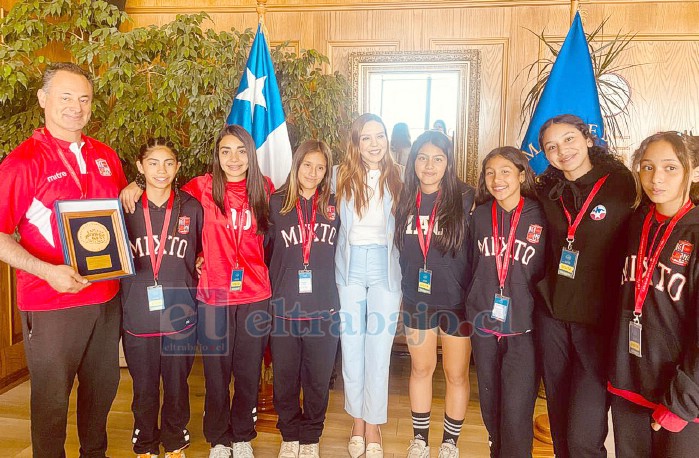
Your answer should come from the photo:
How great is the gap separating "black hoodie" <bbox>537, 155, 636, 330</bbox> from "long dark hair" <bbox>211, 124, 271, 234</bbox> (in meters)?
1.33

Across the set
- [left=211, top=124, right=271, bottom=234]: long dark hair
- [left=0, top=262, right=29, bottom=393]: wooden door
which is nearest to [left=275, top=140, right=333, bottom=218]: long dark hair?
[left=211, top=124, right=271, bottom=234]: long dark hair

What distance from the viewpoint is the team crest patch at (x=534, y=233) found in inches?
83.2

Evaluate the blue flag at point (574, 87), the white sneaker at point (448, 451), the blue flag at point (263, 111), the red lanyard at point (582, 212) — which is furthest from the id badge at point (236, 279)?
the blue flag at point (574, 87)

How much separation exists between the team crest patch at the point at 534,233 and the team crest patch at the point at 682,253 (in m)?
0.59

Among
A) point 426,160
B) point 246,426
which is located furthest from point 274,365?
point 426,160

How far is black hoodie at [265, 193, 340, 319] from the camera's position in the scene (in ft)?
8.12

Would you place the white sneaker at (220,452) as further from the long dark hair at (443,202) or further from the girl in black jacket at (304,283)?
the long dark hair at (443,202)

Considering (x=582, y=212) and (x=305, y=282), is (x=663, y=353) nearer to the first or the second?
(x=582, y=212)

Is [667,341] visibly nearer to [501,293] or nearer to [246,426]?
[501,293]

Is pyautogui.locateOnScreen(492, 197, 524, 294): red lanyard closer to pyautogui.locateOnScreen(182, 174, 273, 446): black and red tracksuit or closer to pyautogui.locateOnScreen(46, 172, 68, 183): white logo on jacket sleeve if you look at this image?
pyautogui.locateOnScreen(182, 174, 273, 446): black and red tracksuit

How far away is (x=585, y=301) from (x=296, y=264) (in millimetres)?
1302

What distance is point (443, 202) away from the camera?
239cm

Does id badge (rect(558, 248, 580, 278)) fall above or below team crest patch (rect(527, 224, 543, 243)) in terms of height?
below

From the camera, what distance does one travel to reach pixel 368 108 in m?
4.18
